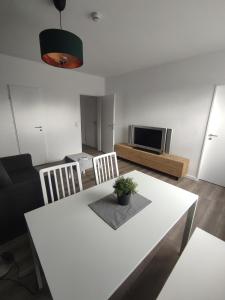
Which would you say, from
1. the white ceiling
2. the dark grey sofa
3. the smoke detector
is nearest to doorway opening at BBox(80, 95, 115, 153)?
the white ceiling

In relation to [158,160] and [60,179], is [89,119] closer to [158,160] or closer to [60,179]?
[158,160]

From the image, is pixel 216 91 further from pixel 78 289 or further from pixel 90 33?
pixel 78 289

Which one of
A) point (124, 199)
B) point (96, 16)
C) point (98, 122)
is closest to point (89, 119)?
point (98, 122)

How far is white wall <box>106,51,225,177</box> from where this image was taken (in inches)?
108

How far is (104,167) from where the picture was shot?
5.82ft

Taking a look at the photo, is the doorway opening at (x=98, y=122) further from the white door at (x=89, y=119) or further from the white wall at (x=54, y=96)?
the white wall at (x=54, y=96)

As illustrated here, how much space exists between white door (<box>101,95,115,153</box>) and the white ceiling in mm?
1557

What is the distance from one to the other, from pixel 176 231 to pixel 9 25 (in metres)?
3.52

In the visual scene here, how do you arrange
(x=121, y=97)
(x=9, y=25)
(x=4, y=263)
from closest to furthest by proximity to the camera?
(x=4, y=263) → (x=9, y=25) → (x=121, y=97)

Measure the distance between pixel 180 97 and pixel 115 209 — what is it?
2960 mm

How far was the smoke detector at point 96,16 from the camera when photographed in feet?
5.48

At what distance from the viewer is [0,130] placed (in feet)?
10.3

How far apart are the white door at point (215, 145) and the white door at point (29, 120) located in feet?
12.6

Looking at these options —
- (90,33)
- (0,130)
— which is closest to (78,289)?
(90,33)
